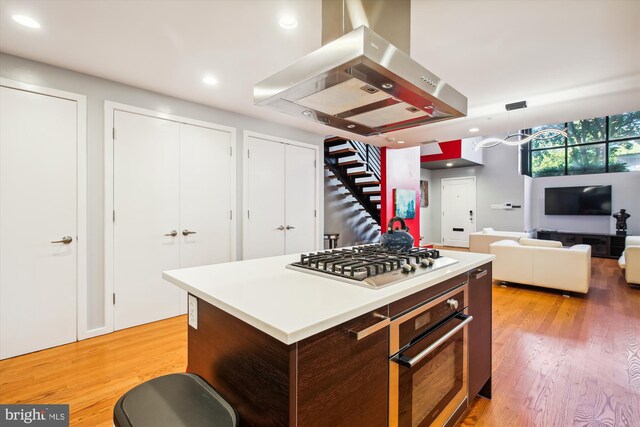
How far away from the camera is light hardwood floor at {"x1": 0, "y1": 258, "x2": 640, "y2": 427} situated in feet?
5.84

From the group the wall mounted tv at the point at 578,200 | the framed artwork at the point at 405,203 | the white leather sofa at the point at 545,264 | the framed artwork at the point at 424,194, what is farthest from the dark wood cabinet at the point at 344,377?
the wall mounted tv at the point at 578,200

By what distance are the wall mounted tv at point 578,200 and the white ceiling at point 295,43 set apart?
5279mm

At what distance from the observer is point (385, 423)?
3.53ft

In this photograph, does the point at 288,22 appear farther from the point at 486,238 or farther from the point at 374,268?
the point at 486,238

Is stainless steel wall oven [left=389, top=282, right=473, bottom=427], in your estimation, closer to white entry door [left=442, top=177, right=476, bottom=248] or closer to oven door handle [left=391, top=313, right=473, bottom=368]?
oven door handle [left=391, top=313, right=473, bottom=368]

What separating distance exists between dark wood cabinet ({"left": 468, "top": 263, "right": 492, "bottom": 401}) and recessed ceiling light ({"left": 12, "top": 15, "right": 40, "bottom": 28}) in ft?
10.4

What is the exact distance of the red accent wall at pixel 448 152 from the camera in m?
7.58

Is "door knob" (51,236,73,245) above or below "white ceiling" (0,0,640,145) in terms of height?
below

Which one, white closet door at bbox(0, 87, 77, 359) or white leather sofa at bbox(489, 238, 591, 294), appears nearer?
white closet door at bbox(0, 87, 77, 359)

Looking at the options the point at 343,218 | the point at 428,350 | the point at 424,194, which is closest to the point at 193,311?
the point at 428,350

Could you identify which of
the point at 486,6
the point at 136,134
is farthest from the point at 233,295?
the point at 136,134

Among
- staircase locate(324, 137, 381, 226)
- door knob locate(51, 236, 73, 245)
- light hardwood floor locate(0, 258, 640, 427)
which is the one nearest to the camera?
light hardwood floor locate(0, 258, 640, 427)

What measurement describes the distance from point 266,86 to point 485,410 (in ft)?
7.27

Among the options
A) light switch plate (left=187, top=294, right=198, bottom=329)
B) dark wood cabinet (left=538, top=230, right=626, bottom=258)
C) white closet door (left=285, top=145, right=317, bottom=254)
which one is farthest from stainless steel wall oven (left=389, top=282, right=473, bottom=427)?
dark wood cabinet (left=538, top=230, right=626, bottom=258)
